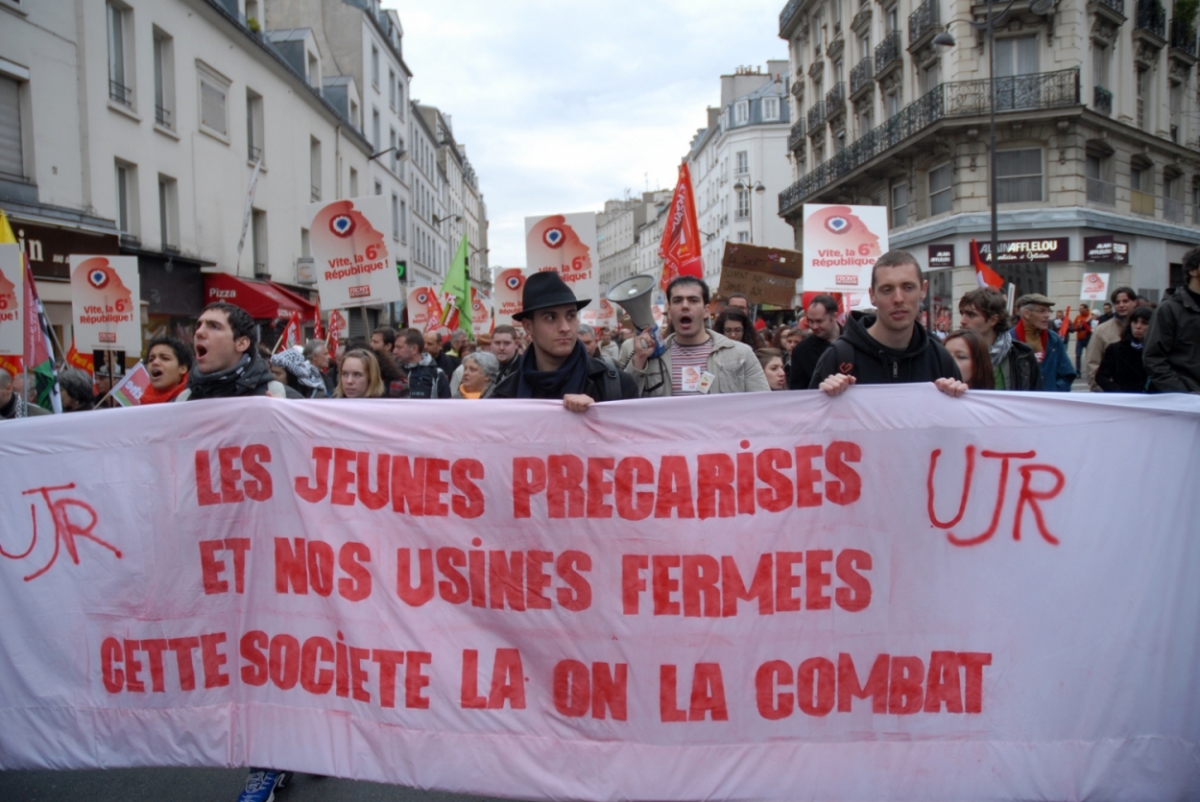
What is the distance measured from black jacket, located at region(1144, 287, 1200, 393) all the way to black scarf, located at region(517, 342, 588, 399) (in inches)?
129

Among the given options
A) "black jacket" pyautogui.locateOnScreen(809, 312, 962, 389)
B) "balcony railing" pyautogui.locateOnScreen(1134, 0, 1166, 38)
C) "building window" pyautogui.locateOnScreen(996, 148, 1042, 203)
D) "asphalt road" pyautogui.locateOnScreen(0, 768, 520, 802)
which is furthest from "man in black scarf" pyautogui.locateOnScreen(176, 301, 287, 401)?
"balcony railing" pyautogui.locateOnScreen(1134, 0, 1166, 38)

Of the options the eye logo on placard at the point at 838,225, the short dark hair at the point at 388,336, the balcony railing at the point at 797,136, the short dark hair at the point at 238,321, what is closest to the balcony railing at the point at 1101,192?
the balcony railing at the point at 797,136

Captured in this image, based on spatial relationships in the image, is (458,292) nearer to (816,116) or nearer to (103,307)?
(103,307)

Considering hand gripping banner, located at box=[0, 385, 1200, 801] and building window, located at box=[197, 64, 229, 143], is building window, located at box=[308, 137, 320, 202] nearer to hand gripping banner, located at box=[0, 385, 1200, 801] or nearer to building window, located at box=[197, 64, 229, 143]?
building window, located at box=[197, 64, 229, 143]

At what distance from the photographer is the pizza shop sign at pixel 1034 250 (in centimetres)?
2670

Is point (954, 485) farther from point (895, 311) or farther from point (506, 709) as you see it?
point (506, 709)

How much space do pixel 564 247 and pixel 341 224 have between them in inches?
120

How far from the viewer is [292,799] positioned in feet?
11.9

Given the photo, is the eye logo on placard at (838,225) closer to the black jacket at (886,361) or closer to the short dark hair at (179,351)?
the black jacket at (886,361)

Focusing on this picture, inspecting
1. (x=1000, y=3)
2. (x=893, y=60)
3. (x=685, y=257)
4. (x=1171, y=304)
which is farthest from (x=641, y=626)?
(x=893, y=60)

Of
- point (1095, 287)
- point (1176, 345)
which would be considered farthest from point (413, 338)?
point (1095, 287)

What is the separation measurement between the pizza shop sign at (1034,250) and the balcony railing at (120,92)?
869 inches

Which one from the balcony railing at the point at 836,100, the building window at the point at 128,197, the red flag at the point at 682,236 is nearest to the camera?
the red flag at the point at 682,236

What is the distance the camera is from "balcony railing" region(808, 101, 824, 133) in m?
39.4
